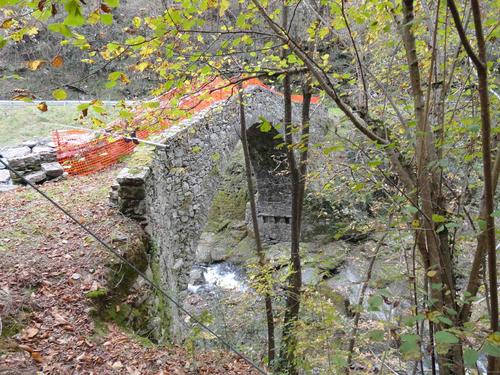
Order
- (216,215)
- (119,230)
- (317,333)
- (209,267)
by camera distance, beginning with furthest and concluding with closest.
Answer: (216,215)
(209,267)
(317,333)
(119,230)

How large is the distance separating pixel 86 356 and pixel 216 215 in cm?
1061

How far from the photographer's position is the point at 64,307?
335 centimetres

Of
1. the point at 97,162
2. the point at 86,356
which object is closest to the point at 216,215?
the point at 97,162

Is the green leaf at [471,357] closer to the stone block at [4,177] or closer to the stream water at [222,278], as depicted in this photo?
the stone block at [4,177]

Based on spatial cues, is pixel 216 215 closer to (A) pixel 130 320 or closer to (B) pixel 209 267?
(B) pixel 209 267

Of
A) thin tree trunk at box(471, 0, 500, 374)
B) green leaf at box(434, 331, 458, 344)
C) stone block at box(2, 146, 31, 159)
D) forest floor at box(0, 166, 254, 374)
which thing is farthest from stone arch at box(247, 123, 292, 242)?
green leaf at box(434, 331, 458, 344)

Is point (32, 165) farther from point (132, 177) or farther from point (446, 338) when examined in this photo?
point (446, 338)

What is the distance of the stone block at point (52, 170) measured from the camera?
6.38m

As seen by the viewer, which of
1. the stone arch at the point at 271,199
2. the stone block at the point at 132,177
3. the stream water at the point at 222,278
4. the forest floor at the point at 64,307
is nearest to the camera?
the forest floor at the point at 64,307

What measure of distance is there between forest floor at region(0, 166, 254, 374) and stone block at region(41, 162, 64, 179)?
4.93 feet

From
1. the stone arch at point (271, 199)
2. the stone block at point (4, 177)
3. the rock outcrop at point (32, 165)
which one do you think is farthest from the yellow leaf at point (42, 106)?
the stone arch at point (271, 199)

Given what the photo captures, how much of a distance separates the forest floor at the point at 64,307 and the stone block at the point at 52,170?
Answer: 4.93 feet

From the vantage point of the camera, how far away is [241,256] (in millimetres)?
11484

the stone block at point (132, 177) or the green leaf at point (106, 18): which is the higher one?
the green leaf at point (106, 18)
